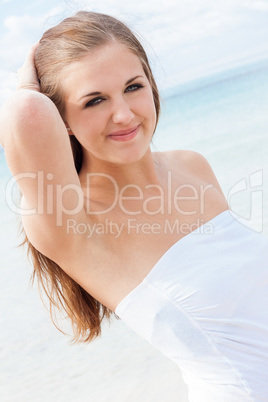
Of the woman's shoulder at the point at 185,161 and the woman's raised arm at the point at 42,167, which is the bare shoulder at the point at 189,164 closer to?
the woman's shoulder at the point at 185,161

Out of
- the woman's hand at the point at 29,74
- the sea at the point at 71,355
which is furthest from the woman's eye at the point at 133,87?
the sea at the point at 71,355

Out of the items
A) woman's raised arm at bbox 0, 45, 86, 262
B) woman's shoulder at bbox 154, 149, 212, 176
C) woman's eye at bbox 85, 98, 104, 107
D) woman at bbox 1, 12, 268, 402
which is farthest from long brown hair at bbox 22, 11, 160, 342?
woman's shoulder at bbox 154, 149, 212, 176

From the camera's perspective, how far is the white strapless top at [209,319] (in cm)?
196

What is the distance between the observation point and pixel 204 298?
197 cm

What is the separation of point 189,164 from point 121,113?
2.21 ft

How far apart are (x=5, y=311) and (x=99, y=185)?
441 centimetres

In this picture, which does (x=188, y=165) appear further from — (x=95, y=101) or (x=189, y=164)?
(x=95, y=101)

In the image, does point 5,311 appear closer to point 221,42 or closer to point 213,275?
point 213,275

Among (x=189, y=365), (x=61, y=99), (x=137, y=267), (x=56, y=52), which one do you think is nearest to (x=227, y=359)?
(x=189, y=365)

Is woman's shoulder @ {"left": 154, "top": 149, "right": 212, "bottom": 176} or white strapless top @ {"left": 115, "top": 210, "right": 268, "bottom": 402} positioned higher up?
woman's shoulder @ {"left": 154, "top": 149, "right": 212, "bottom": 176}

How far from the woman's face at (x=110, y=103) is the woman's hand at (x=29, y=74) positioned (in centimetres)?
12

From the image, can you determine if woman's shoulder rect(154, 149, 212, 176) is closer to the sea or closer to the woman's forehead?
the sea

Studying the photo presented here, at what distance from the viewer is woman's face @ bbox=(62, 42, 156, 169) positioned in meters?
1.97

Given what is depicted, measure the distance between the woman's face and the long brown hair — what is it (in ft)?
0.12
